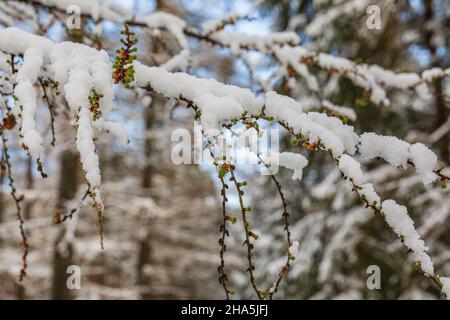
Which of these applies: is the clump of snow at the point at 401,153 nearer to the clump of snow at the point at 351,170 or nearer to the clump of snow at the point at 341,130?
the clump of snow at the point at 341,130

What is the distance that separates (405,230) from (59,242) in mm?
6940

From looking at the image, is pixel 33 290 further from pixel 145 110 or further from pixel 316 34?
pixel 316 34

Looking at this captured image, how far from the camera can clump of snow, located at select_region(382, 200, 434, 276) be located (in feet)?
4.51

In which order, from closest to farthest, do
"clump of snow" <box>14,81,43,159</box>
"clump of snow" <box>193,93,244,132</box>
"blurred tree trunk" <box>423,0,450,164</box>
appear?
"clump of snow" <box>14,81,43,159</box>, "clump of snow" <box>193,93,244,132</box>, "blurred tree trunk" <box>423,0,450,164</box>

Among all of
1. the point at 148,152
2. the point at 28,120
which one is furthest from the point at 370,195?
the point at 148,152

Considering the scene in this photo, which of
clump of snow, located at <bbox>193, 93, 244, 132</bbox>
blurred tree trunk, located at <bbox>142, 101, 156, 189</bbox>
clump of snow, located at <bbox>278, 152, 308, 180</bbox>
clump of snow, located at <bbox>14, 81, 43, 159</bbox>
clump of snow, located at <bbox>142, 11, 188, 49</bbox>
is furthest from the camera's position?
blurred tree trunk, located at <bbox>142, 101, 156, 189</bbox>

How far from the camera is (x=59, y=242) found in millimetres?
7434

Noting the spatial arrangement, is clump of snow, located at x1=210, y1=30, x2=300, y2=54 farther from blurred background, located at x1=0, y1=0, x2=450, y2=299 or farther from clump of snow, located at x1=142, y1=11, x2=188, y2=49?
blurred background, located at x1=0, y1=0, x2=450, y2=299

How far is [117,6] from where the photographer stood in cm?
302

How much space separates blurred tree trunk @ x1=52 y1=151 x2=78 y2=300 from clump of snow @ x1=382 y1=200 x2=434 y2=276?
6592 millimetres

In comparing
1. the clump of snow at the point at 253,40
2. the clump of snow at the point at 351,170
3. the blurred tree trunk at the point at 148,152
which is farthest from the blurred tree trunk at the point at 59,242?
the clump of snow at the point at 351,170

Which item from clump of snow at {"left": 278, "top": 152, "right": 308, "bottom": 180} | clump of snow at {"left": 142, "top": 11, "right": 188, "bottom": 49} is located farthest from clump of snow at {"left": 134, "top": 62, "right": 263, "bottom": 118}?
clump of snow at {"left": 142, "top": 11, "right": 188, "bottom": 49}
